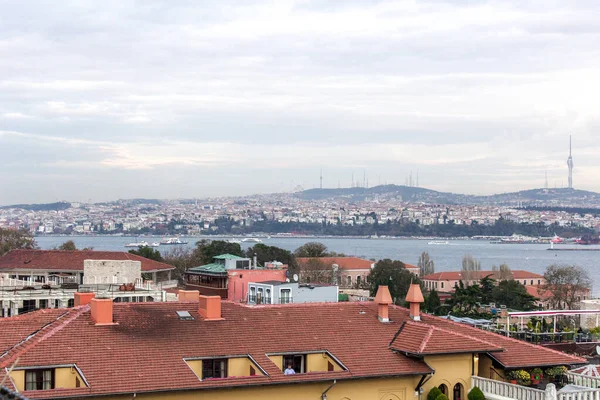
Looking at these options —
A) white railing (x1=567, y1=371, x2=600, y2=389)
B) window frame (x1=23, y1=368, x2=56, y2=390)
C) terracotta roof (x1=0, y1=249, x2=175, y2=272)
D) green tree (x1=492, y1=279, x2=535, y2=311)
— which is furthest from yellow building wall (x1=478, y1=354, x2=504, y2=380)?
green tree (x1=492, y1=279, x2=535, y2=311)

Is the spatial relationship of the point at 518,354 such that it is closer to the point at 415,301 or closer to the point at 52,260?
the point at 415,301

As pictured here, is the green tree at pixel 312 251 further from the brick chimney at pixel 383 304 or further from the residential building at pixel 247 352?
the residential building at pixel 247 352

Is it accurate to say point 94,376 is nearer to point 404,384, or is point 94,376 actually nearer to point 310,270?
point 404,384

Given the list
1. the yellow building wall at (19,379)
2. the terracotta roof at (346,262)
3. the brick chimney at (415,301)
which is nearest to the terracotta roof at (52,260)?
the brick chimney at (415,301)

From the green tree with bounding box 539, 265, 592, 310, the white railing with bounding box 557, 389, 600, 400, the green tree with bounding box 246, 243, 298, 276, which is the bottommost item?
the green tree with bounding box 539, 265, 592, 310

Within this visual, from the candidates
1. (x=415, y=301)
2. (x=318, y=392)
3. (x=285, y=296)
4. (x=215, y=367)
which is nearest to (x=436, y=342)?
(x=415, y=301)

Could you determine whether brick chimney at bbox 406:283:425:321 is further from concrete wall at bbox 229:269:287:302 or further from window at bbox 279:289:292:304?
concrete wall at bbox 229:269:287:302

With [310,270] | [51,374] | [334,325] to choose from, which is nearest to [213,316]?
[334,325]
